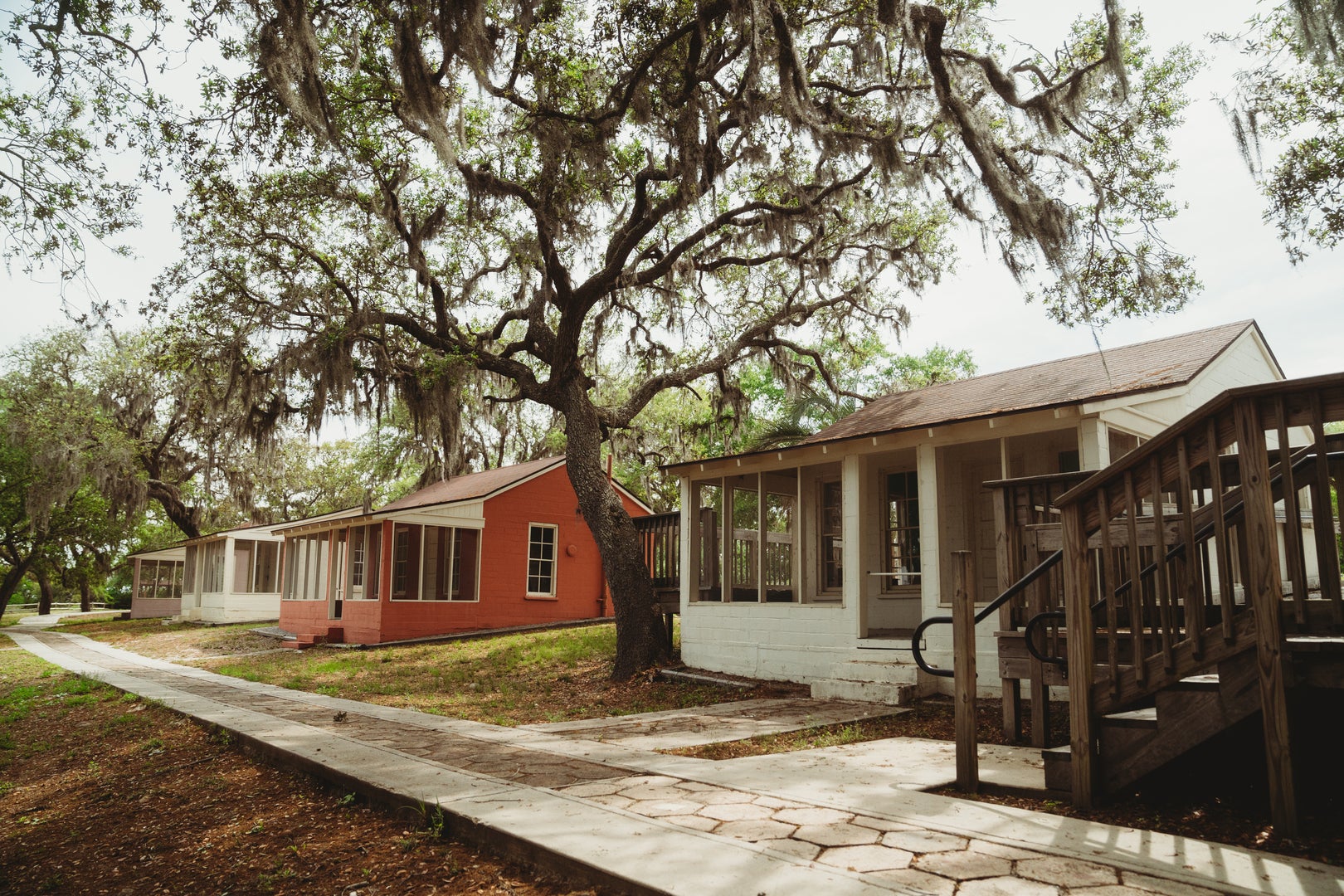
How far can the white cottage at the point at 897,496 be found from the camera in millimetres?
8836

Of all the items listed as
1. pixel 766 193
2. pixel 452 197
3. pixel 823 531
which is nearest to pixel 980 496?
pixel 823 531

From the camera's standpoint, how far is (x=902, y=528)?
1145 cm

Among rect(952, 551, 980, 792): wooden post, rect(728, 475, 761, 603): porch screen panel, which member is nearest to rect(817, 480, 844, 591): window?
rect(728, 475, 761, 603): porch screen panel

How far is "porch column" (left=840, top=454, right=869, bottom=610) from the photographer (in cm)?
982

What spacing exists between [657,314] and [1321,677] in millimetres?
13792

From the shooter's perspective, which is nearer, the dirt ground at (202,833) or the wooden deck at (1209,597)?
the wooden deck at (1209,597)

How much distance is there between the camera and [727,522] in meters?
11.6

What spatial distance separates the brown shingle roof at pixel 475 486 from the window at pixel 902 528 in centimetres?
1039

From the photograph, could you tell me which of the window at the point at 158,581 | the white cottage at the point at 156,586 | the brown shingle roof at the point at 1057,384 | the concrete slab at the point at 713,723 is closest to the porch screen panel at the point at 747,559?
the brown shingle roof at the point at 1057,384

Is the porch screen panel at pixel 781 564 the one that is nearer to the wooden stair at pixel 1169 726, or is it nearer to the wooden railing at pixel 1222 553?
the wooden railing at pixel 1222 553

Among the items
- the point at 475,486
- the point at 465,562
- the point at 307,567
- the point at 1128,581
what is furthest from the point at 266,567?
the point at 1128,581

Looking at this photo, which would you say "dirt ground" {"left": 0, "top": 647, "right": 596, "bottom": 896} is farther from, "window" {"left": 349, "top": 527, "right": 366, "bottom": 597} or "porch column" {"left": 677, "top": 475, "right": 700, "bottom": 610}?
"window" {"left": 349, "top": 527, "right": 366, "bottom": 597}

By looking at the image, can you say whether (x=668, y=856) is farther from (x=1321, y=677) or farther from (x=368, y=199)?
(x=368, y=199)

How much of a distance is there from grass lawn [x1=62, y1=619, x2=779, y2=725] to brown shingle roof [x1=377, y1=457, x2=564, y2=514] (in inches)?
138
